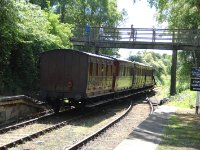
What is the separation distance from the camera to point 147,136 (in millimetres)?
13133

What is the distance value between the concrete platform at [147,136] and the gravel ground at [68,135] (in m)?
1.58

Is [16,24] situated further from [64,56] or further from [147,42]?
[147,42]

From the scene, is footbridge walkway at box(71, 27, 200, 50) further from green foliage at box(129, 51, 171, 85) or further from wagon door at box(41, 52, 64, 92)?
green foliage at box(129, 51, 171, 85)

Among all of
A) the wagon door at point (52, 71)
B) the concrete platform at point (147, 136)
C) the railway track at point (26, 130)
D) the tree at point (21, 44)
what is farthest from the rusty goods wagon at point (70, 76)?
the concrete platform at point (147, 136)

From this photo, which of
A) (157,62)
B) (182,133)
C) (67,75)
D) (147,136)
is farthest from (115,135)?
(157,62)

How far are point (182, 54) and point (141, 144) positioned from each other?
33.1 m

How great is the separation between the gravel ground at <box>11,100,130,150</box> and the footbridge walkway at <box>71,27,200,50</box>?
1695cm

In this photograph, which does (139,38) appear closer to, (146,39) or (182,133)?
(146,39)

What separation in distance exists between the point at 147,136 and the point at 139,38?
24.2 metres

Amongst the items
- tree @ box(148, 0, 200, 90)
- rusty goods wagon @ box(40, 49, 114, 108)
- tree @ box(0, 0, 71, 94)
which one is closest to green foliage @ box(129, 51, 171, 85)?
tree @ box(148, 0, 200, 90)

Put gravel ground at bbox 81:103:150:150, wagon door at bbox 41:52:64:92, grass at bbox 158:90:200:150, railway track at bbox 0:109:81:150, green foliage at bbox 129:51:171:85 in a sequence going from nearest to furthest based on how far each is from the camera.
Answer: grass at bbox 158:90:200:150
railway track at bbox 0:109:81:150
gravel ground at bbox 81:103:150:150
wagon door at bbox 41:52:64:92
green foliage at bbox 129:51:171:85

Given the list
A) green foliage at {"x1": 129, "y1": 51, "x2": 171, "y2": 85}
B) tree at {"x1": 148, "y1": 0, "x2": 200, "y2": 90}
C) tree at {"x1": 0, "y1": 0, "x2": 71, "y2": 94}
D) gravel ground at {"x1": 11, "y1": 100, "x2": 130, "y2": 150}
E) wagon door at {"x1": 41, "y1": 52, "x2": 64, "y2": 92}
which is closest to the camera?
gravel ground at {"x1": 11, "y1": 100, "x2": 130, "y2": 150}

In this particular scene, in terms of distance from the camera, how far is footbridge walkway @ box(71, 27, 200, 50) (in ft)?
115

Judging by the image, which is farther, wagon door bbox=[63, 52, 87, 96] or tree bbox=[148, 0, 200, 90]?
tree bbox=[148, 0, 200, 90]
